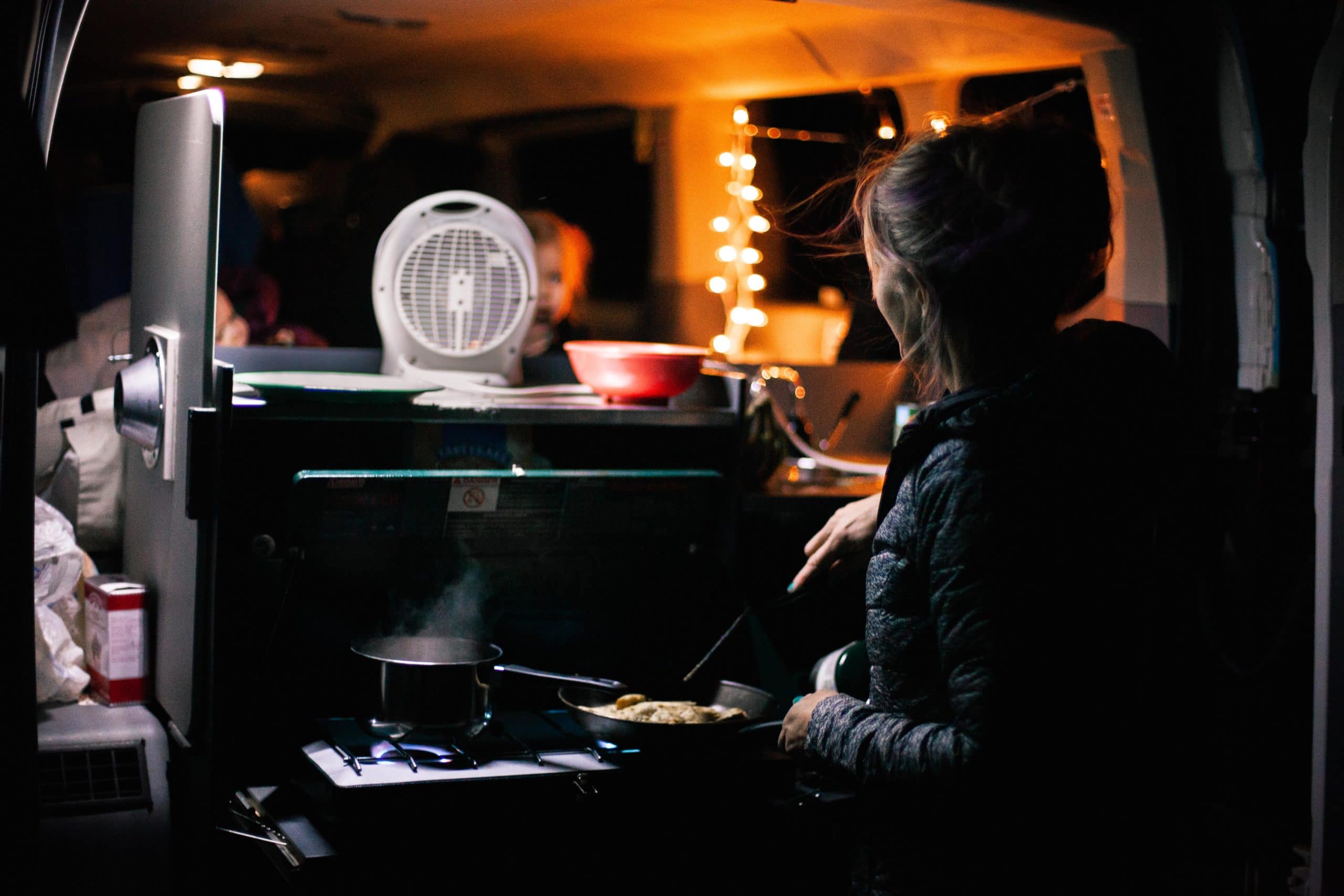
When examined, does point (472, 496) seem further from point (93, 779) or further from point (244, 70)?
point (244, 70)

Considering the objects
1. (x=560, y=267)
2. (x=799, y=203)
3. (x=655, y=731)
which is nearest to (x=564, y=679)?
(x=655, y=731)

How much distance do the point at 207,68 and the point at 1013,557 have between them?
9.64 feet

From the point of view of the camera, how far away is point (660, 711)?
1.93 m

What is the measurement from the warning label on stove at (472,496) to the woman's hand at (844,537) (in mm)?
512

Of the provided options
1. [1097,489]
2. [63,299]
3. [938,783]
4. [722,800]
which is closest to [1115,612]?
[1097,489]

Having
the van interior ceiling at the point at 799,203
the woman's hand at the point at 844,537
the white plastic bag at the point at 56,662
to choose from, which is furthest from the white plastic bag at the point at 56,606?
the woman's hand at the point at 844,537

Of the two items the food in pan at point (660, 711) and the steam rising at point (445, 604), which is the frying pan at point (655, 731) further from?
the steam rising at point (445, 604)

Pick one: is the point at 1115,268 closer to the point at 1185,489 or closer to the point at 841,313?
the point at 1185,489

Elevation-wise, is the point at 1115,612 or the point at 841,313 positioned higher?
the point at 841,313

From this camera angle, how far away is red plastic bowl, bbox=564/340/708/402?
211cm

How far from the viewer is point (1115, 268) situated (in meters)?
2.48

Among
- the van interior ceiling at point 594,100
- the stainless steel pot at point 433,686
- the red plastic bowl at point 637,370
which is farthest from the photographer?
the van interior ceiling at point 594,100

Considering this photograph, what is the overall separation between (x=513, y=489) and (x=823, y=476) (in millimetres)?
967

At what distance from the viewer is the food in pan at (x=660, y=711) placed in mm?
1880
